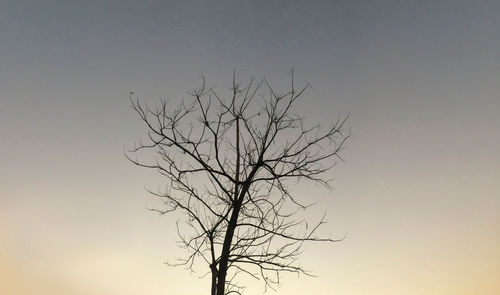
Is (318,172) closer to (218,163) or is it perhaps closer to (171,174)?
(218,163)

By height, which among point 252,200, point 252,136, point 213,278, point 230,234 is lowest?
point 213,278

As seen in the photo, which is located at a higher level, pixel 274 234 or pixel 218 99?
pixel 218 99

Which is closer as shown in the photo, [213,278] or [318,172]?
[213,278]

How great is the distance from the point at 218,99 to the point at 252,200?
1.25 meters

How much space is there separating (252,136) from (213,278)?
1703 mm

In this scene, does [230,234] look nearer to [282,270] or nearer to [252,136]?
[282,270]

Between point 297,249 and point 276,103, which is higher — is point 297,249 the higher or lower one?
the lower one

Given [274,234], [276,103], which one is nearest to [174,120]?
[276,103]

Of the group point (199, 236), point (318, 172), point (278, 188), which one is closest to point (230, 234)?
point (199, 236)

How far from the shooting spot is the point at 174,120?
252 inches

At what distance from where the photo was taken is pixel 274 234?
6.37m

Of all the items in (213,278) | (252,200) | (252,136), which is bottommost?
(213,278)

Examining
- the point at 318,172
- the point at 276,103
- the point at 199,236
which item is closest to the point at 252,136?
the point at 276,103

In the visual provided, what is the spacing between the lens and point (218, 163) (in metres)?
6.38
